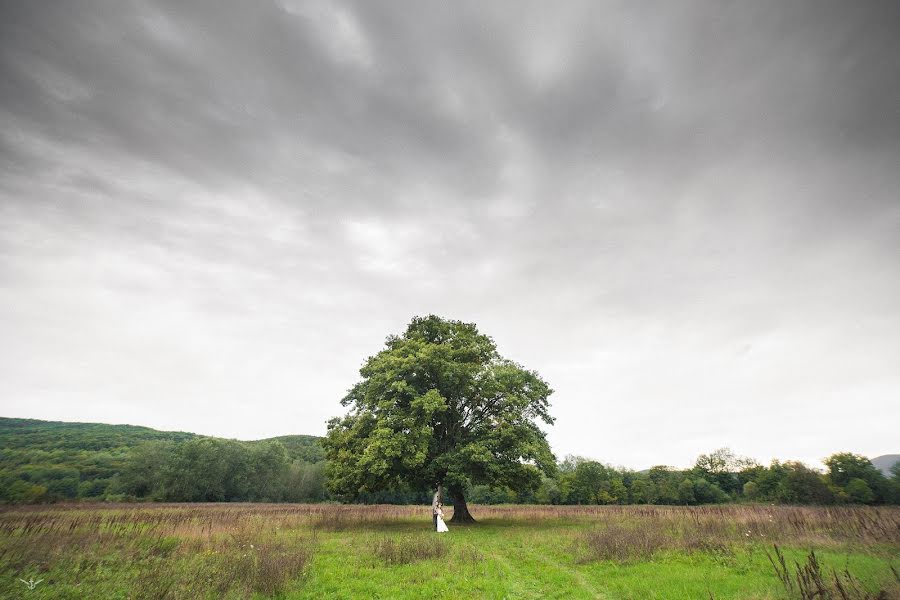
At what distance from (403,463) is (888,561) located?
1828cm

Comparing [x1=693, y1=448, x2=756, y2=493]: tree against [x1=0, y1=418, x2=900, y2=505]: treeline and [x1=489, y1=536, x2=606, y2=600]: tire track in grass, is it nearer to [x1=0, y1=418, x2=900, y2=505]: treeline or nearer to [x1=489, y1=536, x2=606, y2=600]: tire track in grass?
[x1=0, y1=418, x2=900, y2=505]: treeline

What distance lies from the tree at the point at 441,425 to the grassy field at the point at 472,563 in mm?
4425

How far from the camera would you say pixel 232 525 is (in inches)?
784

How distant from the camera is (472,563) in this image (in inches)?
468

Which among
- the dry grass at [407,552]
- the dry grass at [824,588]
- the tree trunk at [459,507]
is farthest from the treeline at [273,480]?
the dry grass at [824,588]

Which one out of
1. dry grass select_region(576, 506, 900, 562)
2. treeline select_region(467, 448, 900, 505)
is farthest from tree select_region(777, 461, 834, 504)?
dry grass select_region(576, 506, 900, 562)

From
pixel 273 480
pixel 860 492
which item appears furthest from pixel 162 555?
pixel 860 492

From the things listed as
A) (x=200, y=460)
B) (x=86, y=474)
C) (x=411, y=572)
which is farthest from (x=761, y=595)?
(x=86, y=474)

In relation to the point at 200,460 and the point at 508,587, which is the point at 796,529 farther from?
the point at 200,460

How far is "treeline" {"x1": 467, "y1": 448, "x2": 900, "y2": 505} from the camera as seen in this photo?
198 ft

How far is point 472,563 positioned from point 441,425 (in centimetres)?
1386

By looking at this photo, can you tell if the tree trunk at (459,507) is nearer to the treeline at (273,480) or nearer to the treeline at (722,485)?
the treeline at (722,485)

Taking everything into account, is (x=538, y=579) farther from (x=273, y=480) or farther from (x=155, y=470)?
(x=273, y=480)

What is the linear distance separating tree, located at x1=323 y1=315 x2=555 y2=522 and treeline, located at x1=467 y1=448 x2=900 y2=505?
28.1 m
